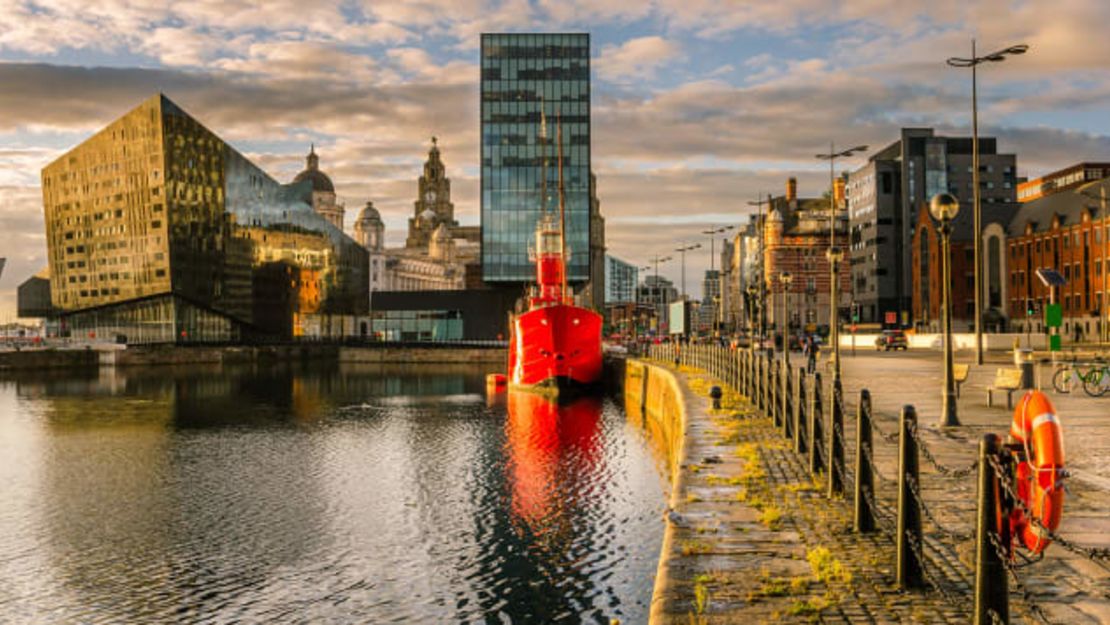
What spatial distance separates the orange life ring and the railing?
24cm

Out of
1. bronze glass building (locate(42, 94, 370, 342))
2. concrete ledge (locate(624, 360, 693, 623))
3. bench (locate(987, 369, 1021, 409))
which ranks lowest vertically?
concrete ledge (locate(624, 360, 693, 623))

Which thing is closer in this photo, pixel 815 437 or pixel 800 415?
pixel 815 437

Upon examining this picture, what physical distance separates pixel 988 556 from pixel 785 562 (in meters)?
3.15

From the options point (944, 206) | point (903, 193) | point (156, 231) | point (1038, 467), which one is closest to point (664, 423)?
point (944, 206)

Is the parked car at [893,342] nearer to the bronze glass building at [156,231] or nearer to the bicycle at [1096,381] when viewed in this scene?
the bicycle at [1096,381]

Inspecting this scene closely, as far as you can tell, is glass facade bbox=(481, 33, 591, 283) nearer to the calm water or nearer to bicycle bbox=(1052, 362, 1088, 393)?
the calm water

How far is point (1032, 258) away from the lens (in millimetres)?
107062

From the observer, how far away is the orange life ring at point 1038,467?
7879mm

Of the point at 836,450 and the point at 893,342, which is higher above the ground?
the point at 836,450

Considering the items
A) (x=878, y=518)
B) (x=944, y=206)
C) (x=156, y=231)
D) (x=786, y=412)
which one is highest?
(x=156, y=231)

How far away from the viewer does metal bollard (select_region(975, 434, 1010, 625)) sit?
6180 mm

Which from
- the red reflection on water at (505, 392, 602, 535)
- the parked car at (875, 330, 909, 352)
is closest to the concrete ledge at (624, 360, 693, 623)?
the red reflection on water at (505, 392, 602, 535)

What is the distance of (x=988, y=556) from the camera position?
620 cm

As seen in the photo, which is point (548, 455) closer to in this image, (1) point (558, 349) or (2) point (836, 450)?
(2) point (836, 450)
